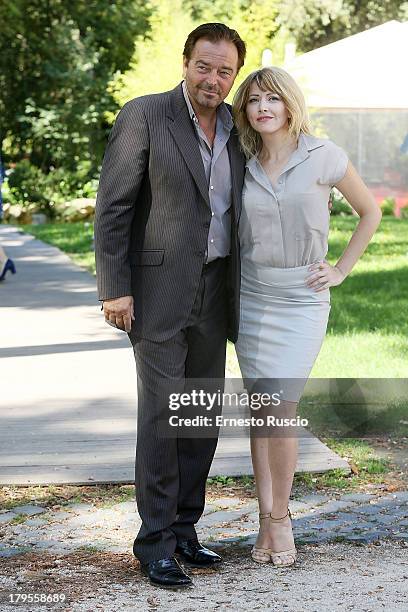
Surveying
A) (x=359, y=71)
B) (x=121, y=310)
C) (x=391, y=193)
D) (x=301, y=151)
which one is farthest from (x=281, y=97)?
(x=391, y=193)

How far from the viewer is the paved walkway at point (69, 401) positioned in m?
5.92

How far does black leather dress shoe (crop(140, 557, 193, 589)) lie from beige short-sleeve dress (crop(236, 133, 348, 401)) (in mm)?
730

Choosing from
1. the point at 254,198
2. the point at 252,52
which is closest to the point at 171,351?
the point at 254,198

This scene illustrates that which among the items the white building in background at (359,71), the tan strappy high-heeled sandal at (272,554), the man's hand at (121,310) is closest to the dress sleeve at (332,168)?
the man's hand at (121,310)

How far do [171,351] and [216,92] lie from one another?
3.05ft

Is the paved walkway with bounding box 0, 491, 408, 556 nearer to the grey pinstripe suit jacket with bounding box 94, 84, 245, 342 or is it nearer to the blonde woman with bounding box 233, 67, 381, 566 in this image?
the blonde woman with bounding box 233, 67, 381, 566

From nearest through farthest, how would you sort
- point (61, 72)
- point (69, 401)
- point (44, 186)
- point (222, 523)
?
point (222, 523) < point (69, 401) < point (44, 186) < point (61, 72)

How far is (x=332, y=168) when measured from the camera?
4316 mm

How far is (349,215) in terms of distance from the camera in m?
24.8

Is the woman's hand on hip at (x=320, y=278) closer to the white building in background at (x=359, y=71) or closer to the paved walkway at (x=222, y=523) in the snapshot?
the paved walkway at (x=222, y=523)

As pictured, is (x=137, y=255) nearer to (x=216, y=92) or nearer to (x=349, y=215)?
(x=216, y=92)

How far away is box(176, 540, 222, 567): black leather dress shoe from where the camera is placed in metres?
4.46

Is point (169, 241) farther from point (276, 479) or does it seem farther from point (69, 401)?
point (69, 401)

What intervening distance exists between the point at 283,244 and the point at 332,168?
32 centimetres
